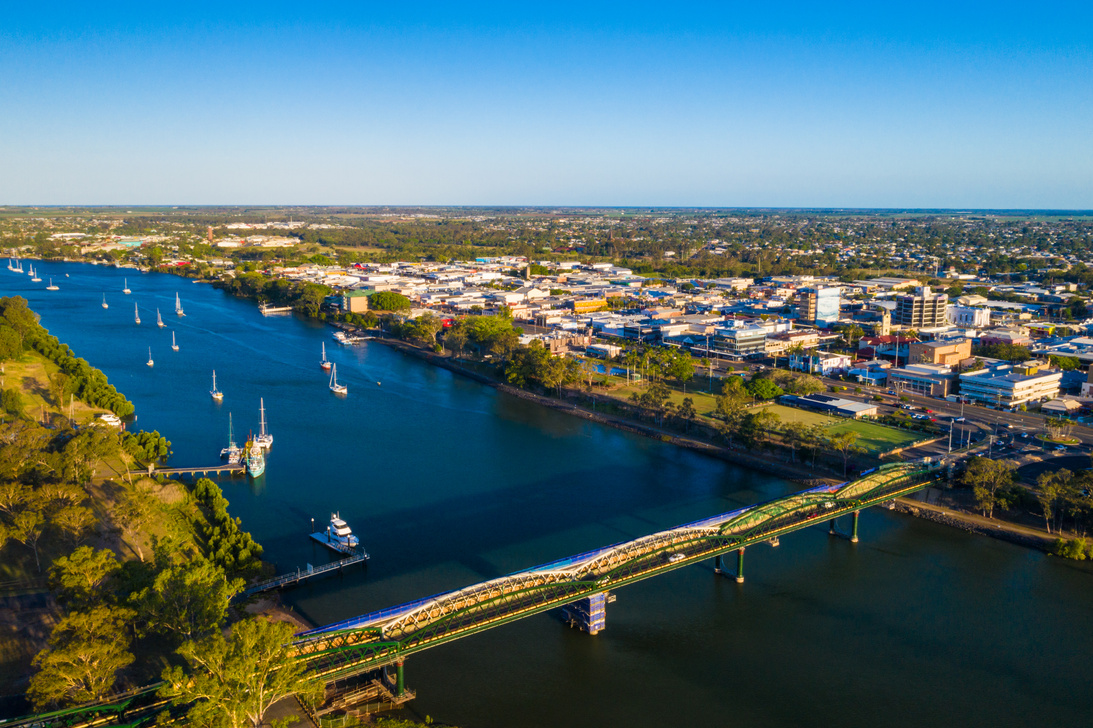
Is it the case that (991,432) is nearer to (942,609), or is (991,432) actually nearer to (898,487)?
(898,487)

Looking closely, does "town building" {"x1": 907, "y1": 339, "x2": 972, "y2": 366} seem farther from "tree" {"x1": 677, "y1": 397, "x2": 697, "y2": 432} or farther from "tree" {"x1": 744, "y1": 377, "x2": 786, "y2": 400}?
"tree" {"x1": 677, "y1": 397, "x2": 697, "y2": 432}

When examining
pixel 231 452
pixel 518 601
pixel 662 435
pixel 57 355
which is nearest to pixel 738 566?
pixel 518 601

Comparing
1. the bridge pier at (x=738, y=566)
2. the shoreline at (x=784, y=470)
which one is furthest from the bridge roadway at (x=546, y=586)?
the shoreline at (x=784, y=470)

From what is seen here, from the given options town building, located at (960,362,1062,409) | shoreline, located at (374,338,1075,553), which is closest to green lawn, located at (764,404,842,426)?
shoreline, located at (374,338,1075,553)

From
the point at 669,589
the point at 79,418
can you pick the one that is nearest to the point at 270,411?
the point at 79,418

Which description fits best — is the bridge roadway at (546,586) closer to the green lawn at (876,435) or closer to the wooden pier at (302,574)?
the wooden pier at (302,574)

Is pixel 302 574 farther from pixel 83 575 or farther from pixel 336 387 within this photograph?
pixel 336 387
